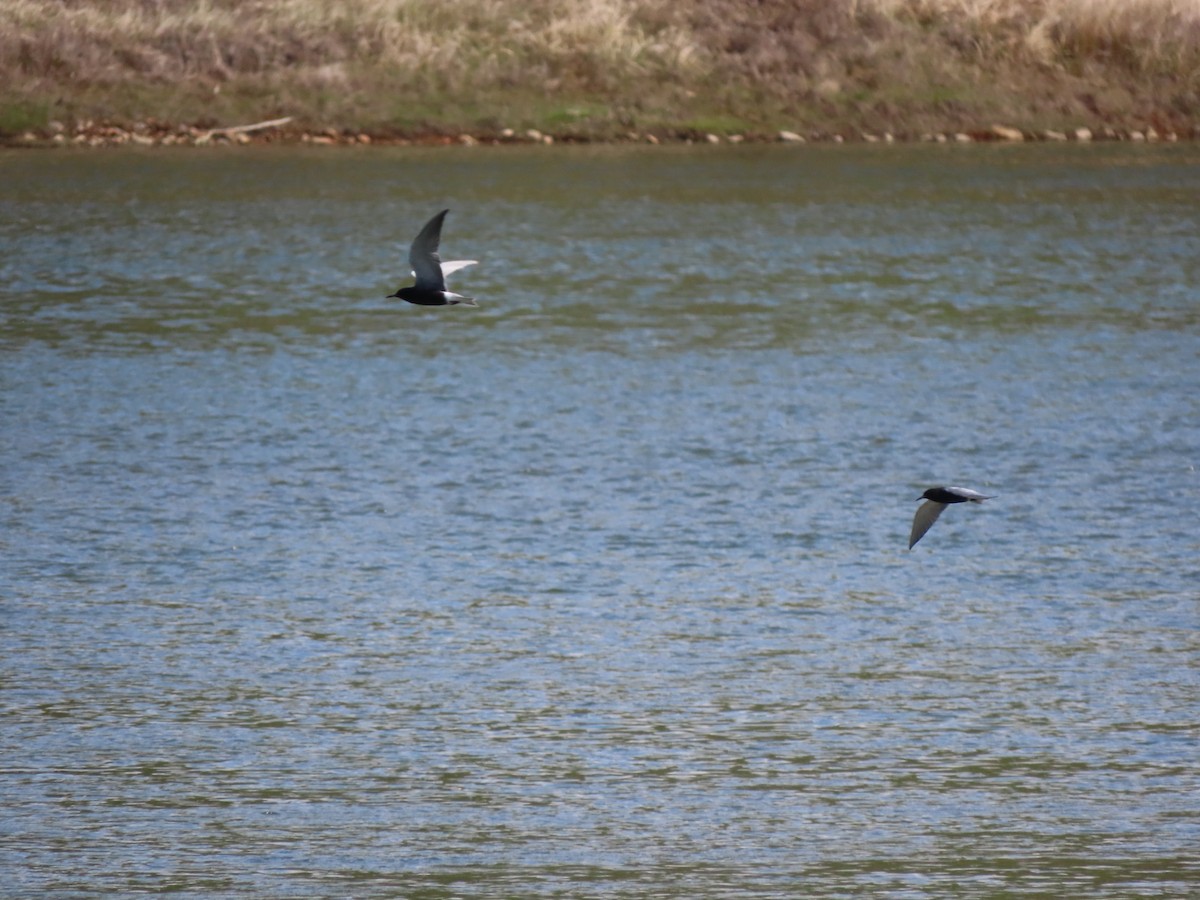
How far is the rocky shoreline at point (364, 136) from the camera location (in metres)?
49.9

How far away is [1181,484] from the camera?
2325cm

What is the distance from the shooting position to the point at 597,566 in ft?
66.9

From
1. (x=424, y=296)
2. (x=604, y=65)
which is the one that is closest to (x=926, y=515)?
(x=424, y=296)

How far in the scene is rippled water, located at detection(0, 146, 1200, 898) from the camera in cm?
1405

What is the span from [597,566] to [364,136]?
1269 inches

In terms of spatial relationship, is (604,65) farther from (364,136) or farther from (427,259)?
(427,259)

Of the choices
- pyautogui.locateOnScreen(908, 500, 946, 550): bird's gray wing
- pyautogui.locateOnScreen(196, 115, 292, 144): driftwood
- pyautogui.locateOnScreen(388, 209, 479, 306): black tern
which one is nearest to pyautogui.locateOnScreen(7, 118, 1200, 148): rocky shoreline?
pyautogui.locateOnScreen(196, 115, 292, 144): driftwood

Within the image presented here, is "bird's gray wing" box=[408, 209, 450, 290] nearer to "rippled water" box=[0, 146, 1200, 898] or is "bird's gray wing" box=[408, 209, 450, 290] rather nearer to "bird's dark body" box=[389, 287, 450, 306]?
"bird's dark body" box=[389, 287, 450, 306]

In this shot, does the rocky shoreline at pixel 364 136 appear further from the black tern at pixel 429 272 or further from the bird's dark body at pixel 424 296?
the black tern at pixel 429 272

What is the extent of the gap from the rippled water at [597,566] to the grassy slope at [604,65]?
957cm

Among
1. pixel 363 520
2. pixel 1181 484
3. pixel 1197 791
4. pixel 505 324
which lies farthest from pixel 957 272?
pixel 1197 791

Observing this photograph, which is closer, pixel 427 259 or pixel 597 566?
pixel 427 259

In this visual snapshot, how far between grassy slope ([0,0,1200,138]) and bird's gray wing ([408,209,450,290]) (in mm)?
35165

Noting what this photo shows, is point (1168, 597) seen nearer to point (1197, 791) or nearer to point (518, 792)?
point (1197, 791)
